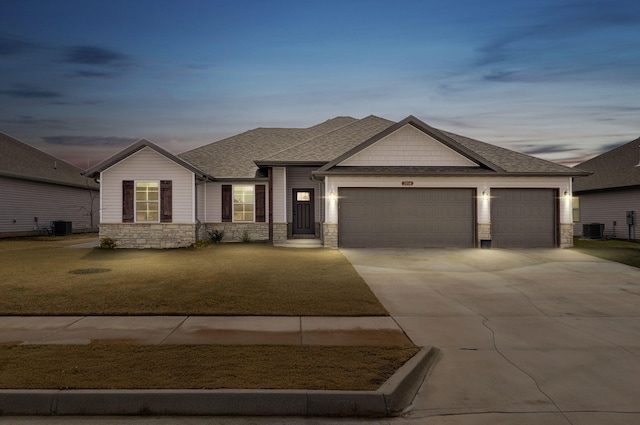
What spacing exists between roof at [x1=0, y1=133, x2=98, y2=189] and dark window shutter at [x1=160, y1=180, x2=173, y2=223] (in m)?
10.2

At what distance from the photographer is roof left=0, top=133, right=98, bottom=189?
27797 millimetres

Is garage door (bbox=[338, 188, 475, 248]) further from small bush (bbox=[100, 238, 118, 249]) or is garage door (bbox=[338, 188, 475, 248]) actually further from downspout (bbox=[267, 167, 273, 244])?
small bush (bbox=[100, 238, 118, 249])

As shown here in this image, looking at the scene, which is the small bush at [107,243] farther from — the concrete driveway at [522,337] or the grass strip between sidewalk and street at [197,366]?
the grass strip between sidewalk and street at [197,366]

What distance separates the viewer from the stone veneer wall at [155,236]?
66.9 ft

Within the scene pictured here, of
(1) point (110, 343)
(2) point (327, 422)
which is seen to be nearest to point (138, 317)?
(1) point (110, 343)

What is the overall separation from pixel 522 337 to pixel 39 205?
107 feet

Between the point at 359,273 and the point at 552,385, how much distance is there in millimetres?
8241

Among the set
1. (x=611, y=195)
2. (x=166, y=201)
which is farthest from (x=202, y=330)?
(x=611, y=195)

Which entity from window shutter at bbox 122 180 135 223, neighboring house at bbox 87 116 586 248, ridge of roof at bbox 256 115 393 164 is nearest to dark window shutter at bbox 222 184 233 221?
neighboring house at bbox 87 116 586 248

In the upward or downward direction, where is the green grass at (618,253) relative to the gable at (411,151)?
downward

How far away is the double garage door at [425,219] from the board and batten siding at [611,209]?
802 cm

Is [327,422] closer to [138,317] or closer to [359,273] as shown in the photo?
[138,317]

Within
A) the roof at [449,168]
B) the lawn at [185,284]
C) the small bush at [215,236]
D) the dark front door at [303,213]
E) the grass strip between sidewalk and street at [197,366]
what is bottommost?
the grass strip between sidewalk and street at [197,366]

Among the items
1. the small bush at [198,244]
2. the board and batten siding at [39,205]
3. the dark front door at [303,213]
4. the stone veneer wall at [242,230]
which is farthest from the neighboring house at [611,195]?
the board and batten siding at [39,205]
